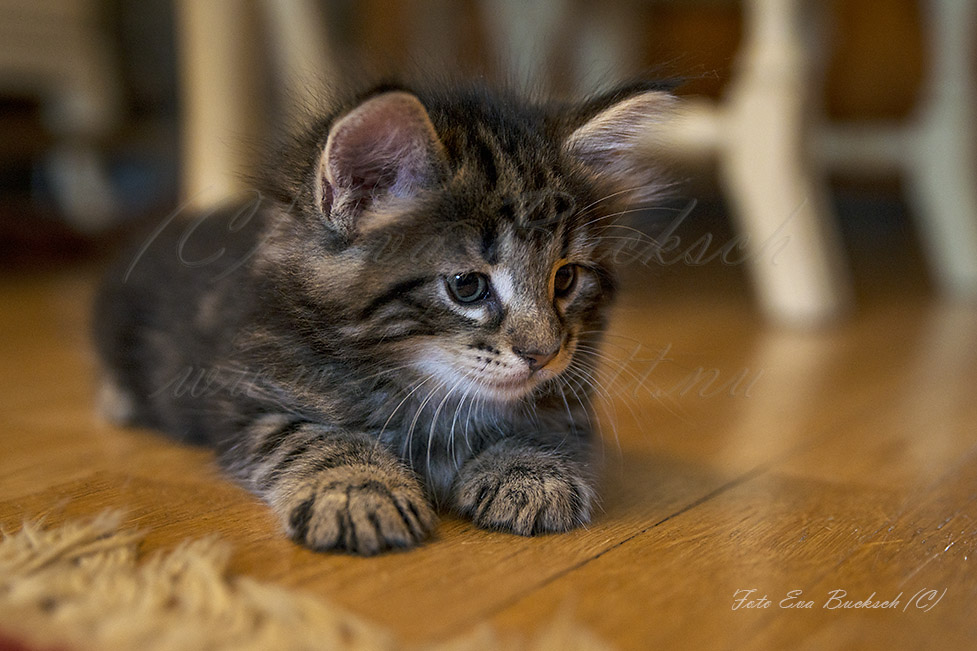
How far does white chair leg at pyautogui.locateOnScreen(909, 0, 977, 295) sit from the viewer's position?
3.17m

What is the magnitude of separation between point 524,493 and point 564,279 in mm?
313

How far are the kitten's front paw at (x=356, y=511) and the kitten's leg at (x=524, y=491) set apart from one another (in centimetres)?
8

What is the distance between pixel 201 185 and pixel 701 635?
2.11 metres

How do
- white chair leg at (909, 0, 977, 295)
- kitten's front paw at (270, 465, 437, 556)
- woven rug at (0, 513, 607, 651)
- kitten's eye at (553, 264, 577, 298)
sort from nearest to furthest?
woven rug at (0, 513, 607, 651), kitten's front paw at (270, 465, 437, 556), kitten's eye at (553, 264, 577, 298), white chair leg at (909, 0, 977, 295)

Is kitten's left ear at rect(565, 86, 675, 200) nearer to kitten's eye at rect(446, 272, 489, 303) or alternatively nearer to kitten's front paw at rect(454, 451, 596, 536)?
kitten's eye at rect(446, 272, 489, 303)

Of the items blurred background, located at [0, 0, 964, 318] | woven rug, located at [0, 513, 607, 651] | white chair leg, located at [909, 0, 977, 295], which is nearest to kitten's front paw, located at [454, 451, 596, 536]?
woven rug, located at [0, 513, 607, 651]

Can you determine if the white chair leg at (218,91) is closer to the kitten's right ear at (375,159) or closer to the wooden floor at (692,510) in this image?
the wooden floor at (692,510)

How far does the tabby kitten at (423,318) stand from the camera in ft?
3.68

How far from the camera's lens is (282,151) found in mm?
1344

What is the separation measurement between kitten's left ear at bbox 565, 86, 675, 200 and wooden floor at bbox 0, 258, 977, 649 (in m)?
0.19

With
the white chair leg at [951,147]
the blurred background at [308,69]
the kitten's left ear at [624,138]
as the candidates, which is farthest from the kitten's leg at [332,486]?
the white chair leg at [951,147]

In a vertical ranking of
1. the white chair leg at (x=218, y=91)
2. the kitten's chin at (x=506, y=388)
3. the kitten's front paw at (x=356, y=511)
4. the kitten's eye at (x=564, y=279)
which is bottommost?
the kitten's front paw at (x=356, y=511)

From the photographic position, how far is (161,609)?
861 mm

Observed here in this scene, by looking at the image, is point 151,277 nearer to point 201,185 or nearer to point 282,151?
point 282,151
